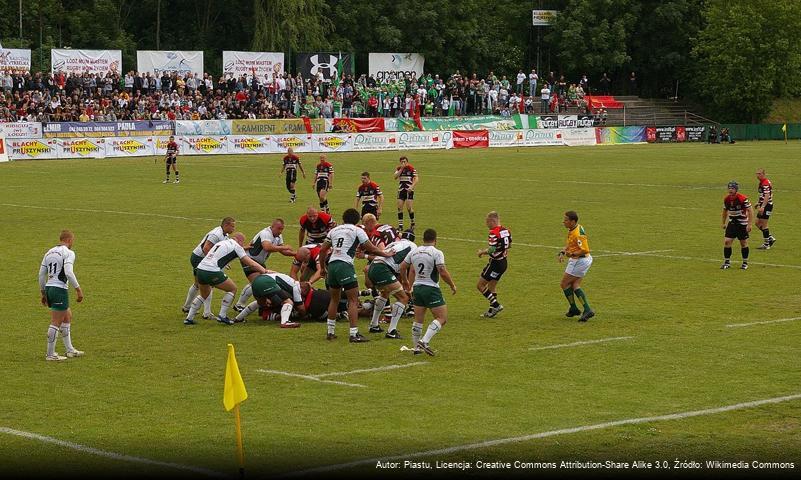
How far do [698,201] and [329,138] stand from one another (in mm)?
34605

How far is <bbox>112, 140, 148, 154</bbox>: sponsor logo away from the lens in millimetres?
68562

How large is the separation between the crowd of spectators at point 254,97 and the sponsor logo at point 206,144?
81.4 inches

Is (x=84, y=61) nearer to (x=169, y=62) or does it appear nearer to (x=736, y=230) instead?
(x=169, y=62)

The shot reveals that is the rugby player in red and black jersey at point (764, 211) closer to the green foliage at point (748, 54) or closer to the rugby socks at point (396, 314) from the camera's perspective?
the rugby socks at point (396, 314)

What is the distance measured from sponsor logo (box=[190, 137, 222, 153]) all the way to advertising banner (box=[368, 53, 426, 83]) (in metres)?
18.5

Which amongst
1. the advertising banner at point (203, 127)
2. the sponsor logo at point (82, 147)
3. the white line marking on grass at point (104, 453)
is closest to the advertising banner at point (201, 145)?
the advertising banner at point (203, 127)

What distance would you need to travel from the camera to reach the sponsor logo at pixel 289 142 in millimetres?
73312

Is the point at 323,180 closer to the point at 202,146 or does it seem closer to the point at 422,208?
the point at 422,208

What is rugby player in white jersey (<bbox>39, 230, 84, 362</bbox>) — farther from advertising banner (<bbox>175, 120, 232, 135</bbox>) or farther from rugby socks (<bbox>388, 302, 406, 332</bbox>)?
advertising banner (<bbox>175, 120, 232, 135</bbox>)

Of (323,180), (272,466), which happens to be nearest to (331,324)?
(272,466)

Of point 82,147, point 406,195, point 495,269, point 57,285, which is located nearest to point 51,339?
point 57,285

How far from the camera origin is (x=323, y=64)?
8519 centimetres

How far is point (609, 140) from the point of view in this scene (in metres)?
88.0

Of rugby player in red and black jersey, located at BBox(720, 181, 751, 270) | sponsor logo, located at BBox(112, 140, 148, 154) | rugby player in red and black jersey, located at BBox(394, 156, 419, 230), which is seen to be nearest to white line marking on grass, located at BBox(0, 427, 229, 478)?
rugby player in red and black jersey, located at BBox(720, 181, 751, 270)
